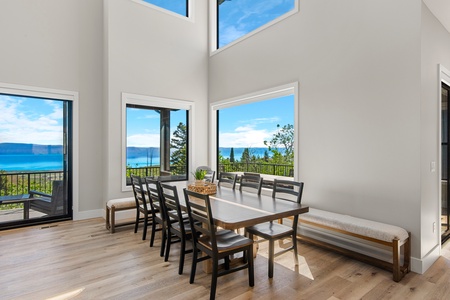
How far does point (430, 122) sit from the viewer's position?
2.92 meters

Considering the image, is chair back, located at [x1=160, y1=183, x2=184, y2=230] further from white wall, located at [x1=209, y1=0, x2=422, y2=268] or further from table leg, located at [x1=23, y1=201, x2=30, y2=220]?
table leg, located at [x1=23, y1=201, x2=30, y2=220]

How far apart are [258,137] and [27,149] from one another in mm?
4200

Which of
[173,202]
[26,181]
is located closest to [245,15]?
[173,202]

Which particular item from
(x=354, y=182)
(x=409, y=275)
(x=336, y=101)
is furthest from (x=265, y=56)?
→ (x=409, y=275)

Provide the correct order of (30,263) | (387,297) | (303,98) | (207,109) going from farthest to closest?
(207,109)
(303,98)
(30,263)
(387,297)

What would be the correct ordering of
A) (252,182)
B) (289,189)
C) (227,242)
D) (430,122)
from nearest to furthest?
(227,242)
(430,122)
(289,189)
(252,182)

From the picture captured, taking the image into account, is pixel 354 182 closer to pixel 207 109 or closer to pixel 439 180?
pixel 439 180

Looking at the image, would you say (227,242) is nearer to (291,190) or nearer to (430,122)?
(291,190)

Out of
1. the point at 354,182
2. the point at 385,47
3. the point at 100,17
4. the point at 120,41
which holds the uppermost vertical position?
the point at 100,17

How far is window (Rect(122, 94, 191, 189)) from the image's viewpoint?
16.5 feet

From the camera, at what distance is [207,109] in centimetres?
590

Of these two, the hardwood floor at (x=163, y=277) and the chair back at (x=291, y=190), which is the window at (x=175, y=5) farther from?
the hardwood floor at (x=163, y=277)

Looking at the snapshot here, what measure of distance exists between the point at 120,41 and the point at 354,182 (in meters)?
4.55

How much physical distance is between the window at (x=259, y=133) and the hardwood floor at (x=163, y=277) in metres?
1.68
